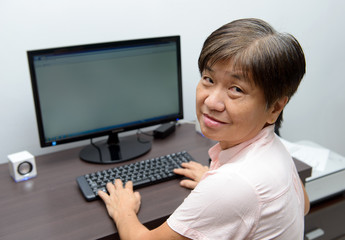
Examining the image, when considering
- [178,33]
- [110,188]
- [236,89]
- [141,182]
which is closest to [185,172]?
[141,182]

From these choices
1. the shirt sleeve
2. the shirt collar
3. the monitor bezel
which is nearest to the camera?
the shirt sleeve

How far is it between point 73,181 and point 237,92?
70 cm

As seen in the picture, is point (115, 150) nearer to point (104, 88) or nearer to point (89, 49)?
point (104, 88)

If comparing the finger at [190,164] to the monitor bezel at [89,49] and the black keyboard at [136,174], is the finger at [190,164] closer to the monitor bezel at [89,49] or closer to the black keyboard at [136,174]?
the black keyboard at [136,174]

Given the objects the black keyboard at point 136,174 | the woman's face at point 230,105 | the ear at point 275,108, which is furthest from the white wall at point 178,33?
the ear at point 275,108

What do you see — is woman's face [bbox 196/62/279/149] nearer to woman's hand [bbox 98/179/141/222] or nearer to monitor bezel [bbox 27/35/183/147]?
woman's hand [bbox 98/179/141/222]

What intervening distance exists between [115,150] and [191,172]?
1.19 ft

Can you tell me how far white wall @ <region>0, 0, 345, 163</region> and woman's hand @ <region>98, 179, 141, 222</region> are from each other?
0.51 metres

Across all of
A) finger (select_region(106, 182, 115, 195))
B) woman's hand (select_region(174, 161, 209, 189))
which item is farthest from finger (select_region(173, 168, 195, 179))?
finger (select_region(106, 182, 115, 195))

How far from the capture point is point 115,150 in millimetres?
1467

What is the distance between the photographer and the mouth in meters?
0.86

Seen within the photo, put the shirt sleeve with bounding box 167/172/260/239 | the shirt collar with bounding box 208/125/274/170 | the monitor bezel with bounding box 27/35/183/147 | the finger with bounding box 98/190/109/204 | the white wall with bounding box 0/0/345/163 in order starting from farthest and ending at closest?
the white wall with bounding box 0/0/345/163 → the monitor bezel with bounding box 27/35/183/147 → the finger with bounding box 98/190/109/204 → the shirt collar with bounding box 208/125/274/170 → the shirt sleeve with bounding box 167/172/260/239

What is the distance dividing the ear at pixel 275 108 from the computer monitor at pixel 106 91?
0.65 metres

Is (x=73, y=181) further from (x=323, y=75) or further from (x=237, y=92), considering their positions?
(x=323, y=75)
